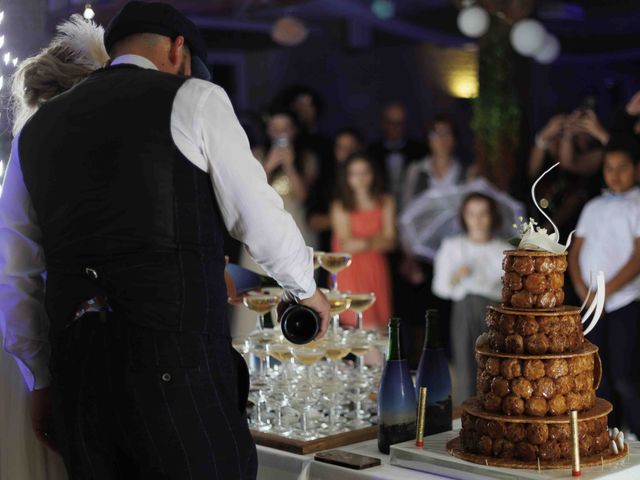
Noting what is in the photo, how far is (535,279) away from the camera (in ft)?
6.18

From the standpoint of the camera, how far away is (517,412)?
73.0 inches

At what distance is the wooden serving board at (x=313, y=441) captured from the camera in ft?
6.89

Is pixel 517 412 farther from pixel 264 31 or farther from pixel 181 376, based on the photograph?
pixel 264 31

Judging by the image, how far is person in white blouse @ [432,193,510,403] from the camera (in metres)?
5.43

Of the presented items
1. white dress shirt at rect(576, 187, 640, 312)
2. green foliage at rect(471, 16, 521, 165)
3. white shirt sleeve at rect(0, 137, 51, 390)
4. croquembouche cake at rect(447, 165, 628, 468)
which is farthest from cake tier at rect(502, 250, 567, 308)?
green foliage at rect(471, 16, 521, 165)

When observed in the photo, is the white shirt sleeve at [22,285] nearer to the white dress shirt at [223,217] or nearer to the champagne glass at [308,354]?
the white dress shirt at [223,217]

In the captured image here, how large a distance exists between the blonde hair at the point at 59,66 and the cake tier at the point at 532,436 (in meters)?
1.16

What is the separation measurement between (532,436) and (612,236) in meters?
3.20

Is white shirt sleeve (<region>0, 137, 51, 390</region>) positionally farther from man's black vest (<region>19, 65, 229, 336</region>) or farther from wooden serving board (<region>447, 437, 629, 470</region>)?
wooden serving board (<region>447, 437, 629, 470</region>)

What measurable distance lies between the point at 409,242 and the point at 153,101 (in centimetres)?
415

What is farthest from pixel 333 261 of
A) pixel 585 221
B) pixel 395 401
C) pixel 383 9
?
pixel 383 9

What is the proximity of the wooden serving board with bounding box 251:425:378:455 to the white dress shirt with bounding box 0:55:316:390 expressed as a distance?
1.27 ft

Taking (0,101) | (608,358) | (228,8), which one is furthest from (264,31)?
(0,101)

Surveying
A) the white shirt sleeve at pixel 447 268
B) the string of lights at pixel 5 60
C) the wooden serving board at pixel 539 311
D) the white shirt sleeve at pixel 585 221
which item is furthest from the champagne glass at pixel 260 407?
the white shirt sleeve at pixel 447 268
